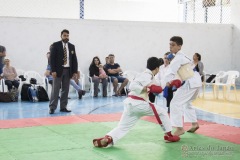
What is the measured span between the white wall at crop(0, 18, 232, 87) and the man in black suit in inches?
177

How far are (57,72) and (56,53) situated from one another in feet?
1.42

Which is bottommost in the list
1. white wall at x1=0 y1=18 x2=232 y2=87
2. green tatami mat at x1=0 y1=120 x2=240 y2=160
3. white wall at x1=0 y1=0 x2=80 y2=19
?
green tatami mat at x1=0 y1=120 x2=240 y2=160

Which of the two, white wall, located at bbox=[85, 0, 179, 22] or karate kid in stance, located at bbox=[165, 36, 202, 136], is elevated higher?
white wall, located at bbox=[85, 0, 179, 22]

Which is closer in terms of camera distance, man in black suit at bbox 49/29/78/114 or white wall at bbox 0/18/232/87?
man in black suit at bbox 49/29/78/114

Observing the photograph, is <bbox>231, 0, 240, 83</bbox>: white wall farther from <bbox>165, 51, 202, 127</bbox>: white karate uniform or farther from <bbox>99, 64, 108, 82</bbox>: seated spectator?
<bbox>165, 51, 202, 127</bbox>: white karate uniform

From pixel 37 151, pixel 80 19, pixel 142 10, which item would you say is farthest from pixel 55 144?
pixel 142 10

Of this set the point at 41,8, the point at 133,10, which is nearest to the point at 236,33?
the point at 133,10

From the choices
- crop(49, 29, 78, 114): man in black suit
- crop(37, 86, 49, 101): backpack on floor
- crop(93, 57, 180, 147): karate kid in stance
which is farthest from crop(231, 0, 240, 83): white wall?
crop(93, 57, 180, 147): karate kid in stance

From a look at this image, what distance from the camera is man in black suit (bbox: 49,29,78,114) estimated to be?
855 centimetres

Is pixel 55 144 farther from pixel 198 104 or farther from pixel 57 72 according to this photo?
pixel 198 104

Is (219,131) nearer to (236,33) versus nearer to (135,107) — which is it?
(135,107)

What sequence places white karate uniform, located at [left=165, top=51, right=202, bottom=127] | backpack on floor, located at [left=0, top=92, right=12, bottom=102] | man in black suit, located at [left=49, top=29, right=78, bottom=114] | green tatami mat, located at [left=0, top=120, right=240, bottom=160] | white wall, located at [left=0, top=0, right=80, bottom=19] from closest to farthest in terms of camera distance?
1. green tatami mat, located at [left=0, top=120, right=240, bottom=160]
2. white karate uniform, located at [left=165, top=51, right=202, bottom=127]
3. man in black suit, located at [left=49, top=29, right=78, bottom=114]
4. backpack on floor, located at [left=0, top=92, right=12, bottom=102]
5. white wall, located at [left=0, top=0, right=80, bottom=19]

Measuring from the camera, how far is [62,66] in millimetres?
8594

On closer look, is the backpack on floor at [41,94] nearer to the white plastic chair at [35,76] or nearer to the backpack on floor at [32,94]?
the backpack on floor at [32,94]
